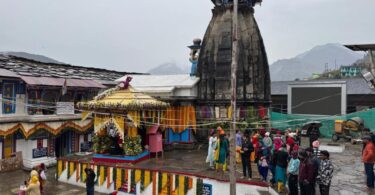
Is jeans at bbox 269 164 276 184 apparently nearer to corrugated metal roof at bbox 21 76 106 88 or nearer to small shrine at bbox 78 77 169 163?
small shrine at bbox 78 77 169 163

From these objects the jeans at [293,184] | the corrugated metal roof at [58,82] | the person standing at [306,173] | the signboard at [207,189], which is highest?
the corrugated metal roof at [58,82]

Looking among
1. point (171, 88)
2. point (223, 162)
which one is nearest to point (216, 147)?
point (223, 162)

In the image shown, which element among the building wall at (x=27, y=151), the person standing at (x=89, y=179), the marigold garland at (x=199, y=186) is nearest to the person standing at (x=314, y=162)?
the marigold garland at (x=199, y=186)

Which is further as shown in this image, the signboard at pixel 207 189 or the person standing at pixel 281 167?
the signboard at pixel 207 189

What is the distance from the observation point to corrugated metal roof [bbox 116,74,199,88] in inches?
895

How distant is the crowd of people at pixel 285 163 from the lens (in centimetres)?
1068

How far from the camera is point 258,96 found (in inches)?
898

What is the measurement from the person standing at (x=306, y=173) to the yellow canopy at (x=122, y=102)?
8826 millimetres

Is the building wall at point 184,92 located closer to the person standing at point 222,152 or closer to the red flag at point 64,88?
the red flag at point 64,88

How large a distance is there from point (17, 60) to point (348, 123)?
2749 centimetres

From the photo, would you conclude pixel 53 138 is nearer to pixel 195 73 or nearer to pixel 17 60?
pixel 17 60

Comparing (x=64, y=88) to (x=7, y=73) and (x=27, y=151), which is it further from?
(x=27, y=151)

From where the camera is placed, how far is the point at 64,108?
23.3 meters

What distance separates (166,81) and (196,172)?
10.3 metres
